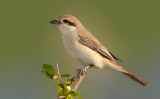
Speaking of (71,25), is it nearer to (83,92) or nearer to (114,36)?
(114,36)

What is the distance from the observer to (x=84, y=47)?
122 inches

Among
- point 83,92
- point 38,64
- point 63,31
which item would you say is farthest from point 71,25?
point 83,92

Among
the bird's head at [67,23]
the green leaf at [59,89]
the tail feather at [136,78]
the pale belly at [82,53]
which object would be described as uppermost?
the bird's head at [67,23]

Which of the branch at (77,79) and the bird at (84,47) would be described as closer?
the branch at (77,79)

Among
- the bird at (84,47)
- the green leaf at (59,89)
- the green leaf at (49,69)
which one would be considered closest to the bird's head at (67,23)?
the bird at (84,47)

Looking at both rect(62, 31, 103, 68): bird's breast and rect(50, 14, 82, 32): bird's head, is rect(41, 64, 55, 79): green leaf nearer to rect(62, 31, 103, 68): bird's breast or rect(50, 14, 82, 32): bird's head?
rect(62, 31, 103, 68): bird's breast

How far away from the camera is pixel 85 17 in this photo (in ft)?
11.8

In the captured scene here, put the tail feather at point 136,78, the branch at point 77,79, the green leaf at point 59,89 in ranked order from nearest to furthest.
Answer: the green leaf at point 59,89, the branch at point 77,79, the tail feather at point 136,78

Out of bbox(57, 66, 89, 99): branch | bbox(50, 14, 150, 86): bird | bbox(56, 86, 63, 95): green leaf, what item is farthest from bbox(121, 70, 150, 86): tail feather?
bbox(56, 86, 63, 95): green leaf

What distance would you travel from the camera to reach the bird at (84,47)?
9.95ft

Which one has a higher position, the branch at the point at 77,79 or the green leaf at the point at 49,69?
the green leaf at the point at 49,69

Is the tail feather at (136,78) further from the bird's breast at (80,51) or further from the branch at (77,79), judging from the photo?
the branch at (77,79)

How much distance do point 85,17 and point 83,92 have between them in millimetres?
1070

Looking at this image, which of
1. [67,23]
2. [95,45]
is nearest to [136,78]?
[95,45]
